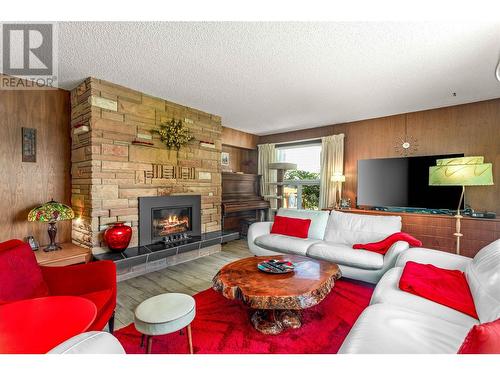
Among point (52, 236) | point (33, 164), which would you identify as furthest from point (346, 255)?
point (33, 164)

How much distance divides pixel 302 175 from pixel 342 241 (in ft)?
9.36

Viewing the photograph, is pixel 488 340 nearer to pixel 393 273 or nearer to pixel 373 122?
pixel 393 273

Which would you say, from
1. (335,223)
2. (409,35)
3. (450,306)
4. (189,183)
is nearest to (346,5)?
(409,35)

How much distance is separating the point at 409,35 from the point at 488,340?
2.39 m

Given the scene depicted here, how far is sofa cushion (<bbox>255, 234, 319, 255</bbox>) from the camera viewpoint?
3238mm

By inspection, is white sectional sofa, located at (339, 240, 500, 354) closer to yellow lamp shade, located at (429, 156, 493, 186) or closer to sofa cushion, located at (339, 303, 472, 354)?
sofa cushion, located at (339, 303, 472, 354)

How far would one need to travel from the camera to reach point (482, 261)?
167cm

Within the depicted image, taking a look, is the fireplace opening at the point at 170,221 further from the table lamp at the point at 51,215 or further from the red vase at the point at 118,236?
the table lamp at the point at 51,215

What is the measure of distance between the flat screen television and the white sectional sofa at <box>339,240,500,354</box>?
264 centimetres

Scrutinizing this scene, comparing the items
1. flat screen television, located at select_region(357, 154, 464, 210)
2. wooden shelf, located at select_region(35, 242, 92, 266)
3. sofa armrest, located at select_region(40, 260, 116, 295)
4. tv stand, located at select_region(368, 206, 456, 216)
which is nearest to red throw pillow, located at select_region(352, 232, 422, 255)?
tv stand, located at select_region(368, 206, 456, 216)

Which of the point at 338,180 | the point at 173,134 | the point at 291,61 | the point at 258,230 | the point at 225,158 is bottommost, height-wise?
the point at 258,230

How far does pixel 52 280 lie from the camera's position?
73.9 inches

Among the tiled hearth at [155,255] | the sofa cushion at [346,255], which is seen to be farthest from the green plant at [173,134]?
the sofa cushion at [346,255]

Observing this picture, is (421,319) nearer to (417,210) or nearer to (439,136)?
(417,210)
